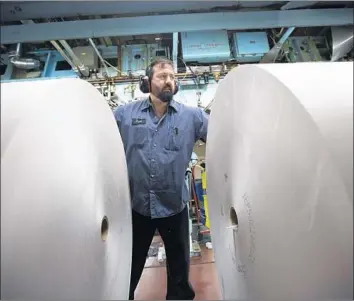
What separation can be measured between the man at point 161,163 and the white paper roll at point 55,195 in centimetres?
33

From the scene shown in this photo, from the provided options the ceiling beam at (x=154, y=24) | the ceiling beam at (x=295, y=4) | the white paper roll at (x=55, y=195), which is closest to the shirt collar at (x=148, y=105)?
the white paper roll at (x=55, y=195)

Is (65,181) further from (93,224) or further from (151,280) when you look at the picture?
(151,280)

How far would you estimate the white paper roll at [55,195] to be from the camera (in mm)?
458

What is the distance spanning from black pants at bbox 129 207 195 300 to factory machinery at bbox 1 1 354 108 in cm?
136

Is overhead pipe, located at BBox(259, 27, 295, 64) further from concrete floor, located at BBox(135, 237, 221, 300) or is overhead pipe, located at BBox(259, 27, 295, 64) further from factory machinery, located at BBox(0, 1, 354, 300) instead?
concrete floor, located at BBox(135, 237, 221, 300)

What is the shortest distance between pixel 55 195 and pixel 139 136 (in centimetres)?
68

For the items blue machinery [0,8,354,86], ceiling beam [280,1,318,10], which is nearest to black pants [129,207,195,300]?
blue machinery [0,8,354,86]

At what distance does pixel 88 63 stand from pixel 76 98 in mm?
2197

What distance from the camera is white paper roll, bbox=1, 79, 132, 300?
46cm

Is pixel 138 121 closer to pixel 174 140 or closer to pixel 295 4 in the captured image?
pixel 174 140

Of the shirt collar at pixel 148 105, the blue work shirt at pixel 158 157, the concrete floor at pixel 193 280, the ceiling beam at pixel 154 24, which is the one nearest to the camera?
the blue work shirt at pixel 158 157

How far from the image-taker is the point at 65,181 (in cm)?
58

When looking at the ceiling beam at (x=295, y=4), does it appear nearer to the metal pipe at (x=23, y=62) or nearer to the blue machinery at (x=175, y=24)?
the blue machinery at (x=175, y=24)

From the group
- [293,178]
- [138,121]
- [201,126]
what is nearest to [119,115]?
[138,121]
